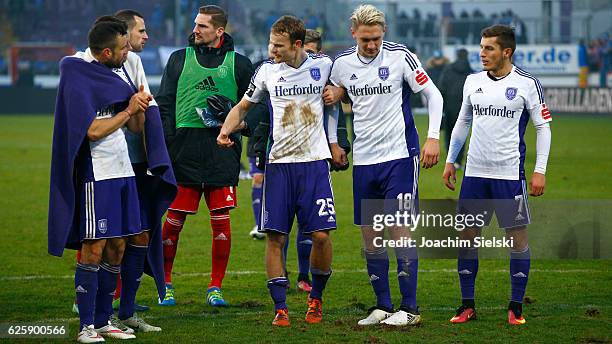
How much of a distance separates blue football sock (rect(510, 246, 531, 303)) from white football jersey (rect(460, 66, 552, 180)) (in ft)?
1.82

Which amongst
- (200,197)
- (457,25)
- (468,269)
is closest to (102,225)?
(200,197)

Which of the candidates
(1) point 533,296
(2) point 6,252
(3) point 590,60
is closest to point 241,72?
(1) point 533,296

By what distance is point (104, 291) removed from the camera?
7199mm

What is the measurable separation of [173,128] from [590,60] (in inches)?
1202

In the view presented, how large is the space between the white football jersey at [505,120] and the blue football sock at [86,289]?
2742 mm

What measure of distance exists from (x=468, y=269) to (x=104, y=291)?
8.42 ft

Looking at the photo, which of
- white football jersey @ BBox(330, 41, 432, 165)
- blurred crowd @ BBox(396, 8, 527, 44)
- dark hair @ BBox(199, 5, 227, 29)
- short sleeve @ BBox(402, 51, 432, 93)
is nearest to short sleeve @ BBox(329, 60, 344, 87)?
white football jersey @ BBox(330, 41, 432, 165)

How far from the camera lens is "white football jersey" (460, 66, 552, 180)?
300 inches

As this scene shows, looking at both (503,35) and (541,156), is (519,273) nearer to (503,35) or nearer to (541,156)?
(541,156)

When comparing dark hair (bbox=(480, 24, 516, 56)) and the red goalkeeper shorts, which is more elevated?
dark hair (bbox=(480, 24, 516, 56))

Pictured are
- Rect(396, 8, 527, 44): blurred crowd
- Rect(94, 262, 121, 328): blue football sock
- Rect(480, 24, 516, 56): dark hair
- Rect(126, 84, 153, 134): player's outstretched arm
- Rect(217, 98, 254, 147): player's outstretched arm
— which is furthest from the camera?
Rect(396, 8, 527, 44): blurred crowd

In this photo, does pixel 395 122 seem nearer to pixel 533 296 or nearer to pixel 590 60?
pixel 533 296

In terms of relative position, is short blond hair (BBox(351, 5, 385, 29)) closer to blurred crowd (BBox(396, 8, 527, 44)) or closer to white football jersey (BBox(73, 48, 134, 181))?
white football jersey (BBox(73, 48, 134, 181))

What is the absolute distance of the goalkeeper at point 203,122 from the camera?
8734 mm
